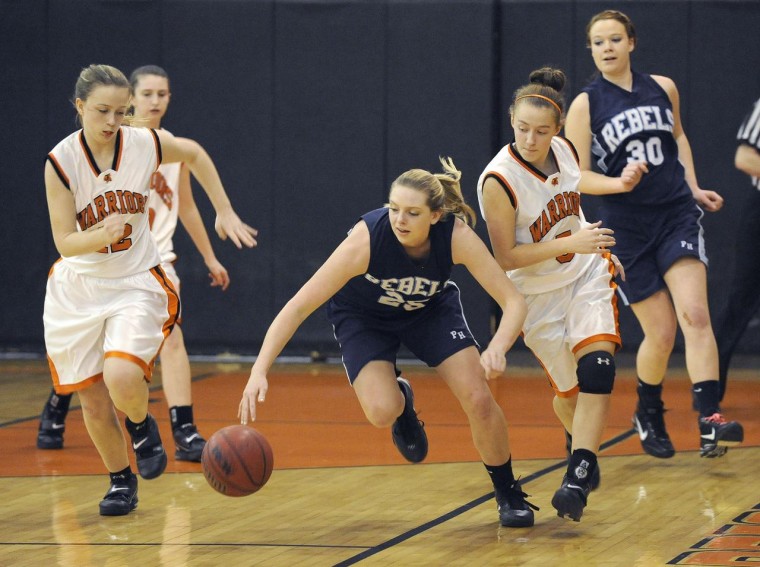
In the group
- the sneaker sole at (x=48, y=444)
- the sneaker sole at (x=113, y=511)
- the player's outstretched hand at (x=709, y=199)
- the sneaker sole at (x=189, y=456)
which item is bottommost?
the sneaker sole at (x=48, y=444)

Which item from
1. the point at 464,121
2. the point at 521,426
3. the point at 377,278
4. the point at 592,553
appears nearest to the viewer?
the point at 592,553

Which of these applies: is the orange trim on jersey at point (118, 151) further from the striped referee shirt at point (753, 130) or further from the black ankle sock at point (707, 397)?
the striped referee shirt at point (753, 130)

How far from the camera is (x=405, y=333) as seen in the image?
15.9ft

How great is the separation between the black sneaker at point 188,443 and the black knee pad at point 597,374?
1965 millimetres

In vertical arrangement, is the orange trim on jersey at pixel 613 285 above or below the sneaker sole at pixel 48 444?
above

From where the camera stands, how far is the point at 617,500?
504 cm

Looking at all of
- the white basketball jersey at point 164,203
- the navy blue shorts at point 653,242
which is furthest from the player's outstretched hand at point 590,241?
the white basketball jersey at point 164,203

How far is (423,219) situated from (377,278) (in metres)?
0.31

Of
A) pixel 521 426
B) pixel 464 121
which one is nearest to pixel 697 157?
pixel 464 121

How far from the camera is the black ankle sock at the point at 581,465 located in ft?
14.9

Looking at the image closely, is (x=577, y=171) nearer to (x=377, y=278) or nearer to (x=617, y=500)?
(x=377, y=278)

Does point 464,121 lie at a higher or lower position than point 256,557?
higher

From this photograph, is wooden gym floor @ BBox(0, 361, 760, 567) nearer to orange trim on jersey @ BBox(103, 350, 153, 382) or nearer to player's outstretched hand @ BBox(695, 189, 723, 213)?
orange trim on jersey @ BBox(103, 350, 153, 382)

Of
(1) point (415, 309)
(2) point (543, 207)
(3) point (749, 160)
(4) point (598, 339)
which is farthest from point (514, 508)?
(3) point (749, 160)
